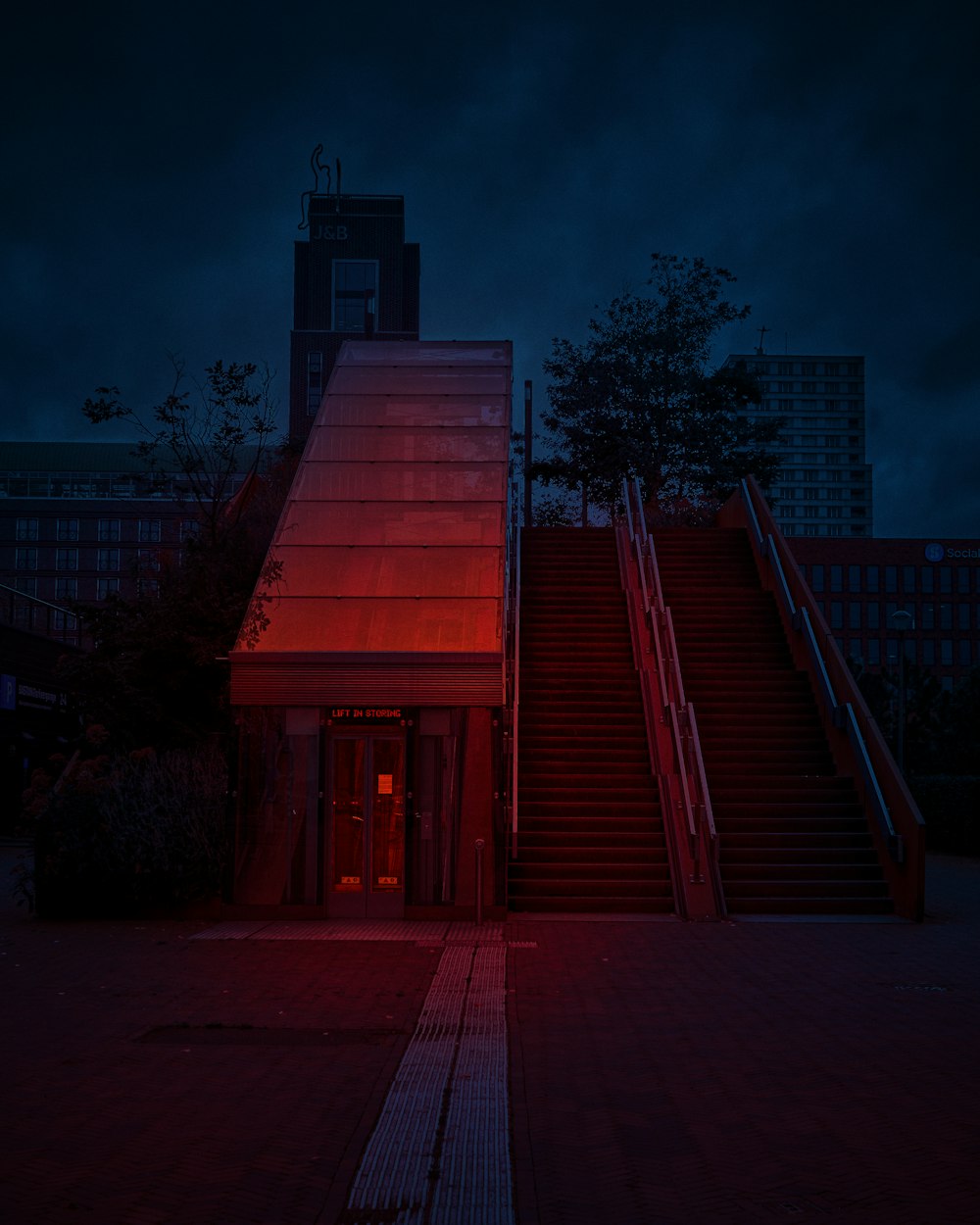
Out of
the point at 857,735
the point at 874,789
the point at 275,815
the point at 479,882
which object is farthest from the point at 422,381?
the point at 479,882

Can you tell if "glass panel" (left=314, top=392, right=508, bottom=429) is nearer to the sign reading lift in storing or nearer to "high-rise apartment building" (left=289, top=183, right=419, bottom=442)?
the sign reading lift in storing

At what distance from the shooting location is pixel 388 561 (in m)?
18.6

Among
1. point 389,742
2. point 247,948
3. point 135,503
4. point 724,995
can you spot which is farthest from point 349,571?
point 135,503

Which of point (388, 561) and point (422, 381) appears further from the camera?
point (422, 381)

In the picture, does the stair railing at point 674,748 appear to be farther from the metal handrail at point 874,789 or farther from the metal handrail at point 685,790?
the metal handrail at point 874,789

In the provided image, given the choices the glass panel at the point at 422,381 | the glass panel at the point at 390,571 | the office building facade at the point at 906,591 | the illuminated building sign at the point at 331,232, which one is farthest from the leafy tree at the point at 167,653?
the office building facade at the point at 906,591

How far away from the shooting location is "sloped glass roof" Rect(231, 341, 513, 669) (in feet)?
53.6

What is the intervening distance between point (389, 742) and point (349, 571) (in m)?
4.14

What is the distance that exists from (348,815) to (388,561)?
493cm

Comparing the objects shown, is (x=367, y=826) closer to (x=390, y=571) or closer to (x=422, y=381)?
(x=390, y=571)

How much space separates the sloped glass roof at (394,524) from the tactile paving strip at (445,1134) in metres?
6.84

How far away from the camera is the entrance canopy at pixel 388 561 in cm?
1470

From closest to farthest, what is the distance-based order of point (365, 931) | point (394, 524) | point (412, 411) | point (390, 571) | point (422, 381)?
point (365, 931) → point (390, 571) → point (394, 524) → point (412, 411) → point (422, 381)

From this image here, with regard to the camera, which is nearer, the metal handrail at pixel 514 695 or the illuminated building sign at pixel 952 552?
the metal handrail at pixel 514 695
